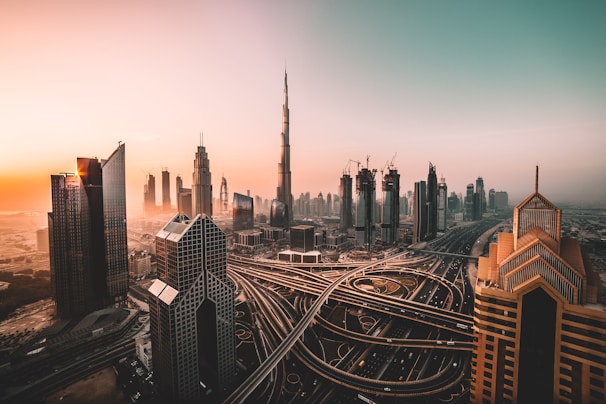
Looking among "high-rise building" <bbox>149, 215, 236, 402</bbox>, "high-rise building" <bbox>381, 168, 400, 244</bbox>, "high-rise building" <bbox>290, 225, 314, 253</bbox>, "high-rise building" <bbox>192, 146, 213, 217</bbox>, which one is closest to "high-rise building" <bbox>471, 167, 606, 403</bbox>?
"high-rise building" <bbox>149, 215, 236, 402</bbox>

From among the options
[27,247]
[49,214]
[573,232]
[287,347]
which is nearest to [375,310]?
[287,347]

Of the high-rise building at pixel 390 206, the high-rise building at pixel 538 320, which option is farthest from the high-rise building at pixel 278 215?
the high-rise building at pixel 538 320

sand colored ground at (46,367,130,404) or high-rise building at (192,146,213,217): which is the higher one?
high-rise building at (192,146,213,217)

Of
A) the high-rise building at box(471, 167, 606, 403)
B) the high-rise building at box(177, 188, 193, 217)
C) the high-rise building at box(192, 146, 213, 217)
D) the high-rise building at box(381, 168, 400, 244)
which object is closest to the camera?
the high-rise building at box(471, 167, 606, 403)

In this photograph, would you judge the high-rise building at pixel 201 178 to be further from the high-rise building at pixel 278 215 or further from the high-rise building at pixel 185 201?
the high-rise building at pixel 278 215

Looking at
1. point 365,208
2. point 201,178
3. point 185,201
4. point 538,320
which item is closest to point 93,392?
point 538,320

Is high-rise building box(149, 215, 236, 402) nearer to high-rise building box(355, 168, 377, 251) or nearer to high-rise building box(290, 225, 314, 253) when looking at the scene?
high-rise building box(290, 225, 314, 253)
